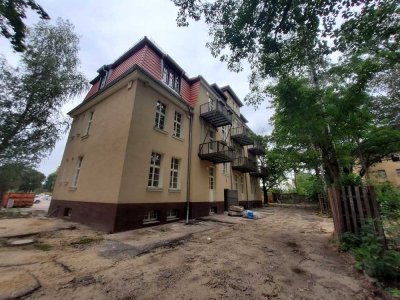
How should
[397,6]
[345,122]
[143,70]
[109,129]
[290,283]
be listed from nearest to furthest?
[290,283]
[397,6]
[345,122]
[143,70]
[109,129]

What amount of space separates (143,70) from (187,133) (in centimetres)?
471

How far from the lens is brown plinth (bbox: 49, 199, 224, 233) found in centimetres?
752

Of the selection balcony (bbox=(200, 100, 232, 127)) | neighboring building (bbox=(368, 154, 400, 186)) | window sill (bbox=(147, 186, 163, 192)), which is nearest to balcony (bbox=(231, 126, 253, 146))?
balcony (bbox=(200, 100, 232, 127))

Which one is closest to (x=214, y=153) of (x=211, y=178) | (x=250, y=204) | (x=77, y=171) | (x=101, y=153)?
(x=211, y=178)

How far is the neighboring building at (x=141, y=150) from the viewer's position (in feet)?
27.2

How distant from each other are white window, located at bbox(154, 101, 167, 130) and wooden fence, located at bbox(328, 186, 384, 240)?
8659 millimetres

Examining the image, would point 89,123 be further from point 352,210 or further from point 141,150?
point 352,210

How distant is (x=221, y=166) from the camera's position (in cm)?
1523

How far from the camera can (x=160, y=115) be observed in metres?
10.6

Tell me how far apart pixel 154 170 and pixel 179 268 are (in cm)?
621

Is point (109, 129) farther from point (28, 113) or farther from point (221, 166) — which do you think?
point (221, 166)

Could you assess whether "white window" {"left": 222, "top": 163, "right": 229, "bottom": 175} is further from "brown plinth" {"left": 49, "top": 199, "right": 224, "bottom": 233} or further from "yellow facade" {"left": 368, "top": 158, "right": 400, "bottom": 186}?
"yellow facade" {"left": 368, "top": 158, "right": 400, "bottom": 186}

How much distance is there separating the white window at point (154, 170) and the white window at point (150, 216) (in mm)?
1407

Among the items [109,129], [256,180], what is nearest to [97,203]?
[109,129]
